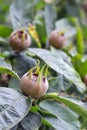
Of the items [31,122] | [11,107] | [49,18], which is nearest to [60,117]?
[31,122]

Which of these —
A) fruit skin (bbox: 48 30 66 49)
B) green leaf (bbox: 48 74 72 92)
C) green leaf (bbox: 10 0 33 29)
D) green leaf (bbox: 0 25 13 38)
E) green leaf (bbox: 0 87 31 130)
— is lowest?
green leaf (bbox: 48 74 72 92)

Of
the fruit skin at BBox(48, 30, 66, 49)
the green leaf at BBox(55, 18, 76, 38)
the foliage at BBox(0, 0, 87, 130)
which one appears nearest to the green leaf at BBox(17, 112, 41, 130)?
the foliage at BBox(0, 0, 87, 130)

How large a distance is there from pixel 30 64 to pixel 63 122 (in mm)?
334

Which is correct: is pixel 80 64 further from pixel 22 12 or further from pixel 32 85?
pixel 32 85

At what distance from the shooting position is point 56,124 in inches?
49.2

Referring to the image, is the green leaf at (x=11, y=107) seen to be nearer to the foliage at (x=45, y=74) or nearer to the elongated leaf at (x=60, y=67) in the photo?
the foliage at (x=45, y=74)

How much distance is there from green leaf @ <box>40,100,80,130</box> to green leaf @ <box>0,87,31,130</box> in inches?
5.3

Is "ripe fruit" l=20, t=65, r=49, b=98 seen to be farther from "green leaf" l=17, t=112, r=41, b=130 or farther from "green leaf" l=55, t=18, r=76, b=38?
"green leaf" l=55, t=18, r=76, b=38

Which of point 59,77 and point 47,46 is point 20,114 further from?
point 47,46

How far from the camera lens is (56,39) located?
1729mm

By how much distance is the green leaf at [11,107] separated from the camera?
1.04 m

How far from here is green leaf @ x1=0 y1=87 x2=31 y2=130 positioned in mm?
1039

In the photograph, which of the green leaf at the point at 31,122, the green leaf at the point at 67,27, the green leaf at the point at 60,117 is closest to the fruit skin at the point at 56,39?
the green leaf at the point at 67,27

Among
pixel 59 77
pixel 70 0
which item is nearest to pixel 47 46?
pixel 59 77
